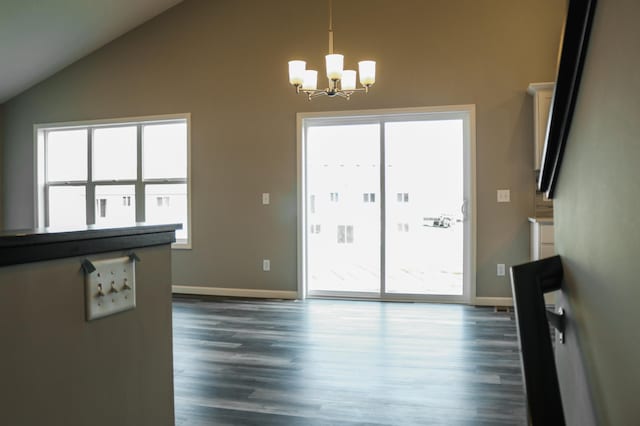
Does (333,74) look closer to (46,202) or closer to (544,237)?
(544,237)

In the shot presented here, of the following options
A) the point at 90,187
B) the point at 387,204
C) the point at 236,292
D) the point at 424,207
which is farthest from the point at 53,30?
the point at 424,207

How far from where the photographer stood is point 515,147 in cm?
478

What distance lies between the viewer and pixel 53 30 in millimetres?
5336

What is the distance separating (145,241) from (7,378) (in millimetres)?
436

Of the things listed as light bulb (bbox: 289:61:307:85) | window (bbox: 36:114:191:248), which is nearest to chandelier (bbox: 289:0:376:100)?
light bulb (bbox: 289:61:307:85)

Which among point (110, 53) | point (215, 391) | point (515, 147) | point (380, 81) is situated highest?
point (110, 53)

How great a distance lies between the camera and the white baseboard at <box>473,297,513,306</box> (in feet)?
15.9

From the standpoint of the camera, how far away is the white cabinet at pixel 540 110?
443cm

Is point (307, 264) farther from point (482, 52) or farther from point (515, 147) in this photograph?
point (482, 52)

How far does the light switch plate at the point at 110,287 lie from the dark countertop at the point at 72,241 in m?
0.04

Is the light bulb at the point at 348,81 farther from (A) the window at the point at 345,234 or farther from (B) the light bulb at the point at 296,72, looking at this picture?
(A) the window at the point at 345,234

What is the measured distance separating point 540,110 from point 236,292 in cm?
367

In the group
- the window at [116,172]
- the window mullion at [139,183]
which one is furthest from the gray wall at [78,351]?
the window mullion at [139,183]

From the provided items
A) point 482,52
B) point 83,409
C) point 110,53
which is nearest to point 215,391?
point 83,409
